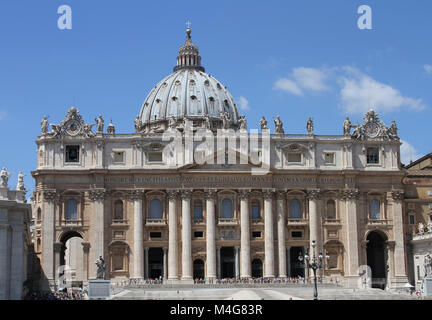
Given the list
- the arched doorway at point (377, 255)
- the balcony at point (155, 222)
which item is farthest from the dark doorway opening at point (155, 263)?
the arched doorway at point (377, 255)

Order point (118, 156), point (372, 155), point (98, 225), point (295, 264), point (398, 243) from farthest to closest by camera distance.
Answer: point (372, 155)
point (295, 264)
point (398, 243)
point (118, 156)
point (98, 225)

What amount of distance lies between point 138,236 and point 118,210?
3615mm

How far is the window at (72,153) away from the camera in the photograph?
81750mm

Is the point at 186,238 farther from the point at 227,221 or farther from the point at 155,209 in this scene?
the point at 227,221

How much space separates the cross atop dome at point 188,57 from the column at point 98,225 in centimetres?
4762

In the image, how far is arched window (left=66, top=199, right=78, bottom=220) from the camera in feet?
266

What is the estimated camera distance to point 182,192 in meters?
Result: 81.6

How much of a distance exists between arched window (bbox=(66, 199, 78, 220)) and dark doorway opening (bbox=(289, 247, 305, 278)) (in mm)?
22739

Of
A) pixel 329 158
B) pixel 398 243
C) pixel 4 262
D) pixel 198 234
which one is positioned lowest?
pixel 4 262

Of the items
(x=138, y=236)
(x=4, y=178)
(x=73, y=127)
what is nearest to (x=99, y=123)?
(x=73, y=127)

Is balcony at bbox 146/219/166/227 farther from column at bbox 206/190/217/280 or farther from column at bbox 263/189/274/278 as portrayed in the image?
column at bbox 263/189/274/278

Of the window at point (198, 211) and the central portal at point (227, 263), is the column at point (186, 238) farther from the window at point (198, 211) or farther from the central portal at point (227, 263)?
the central portal at point (227, 263)

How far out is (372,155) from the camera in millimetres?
86062
